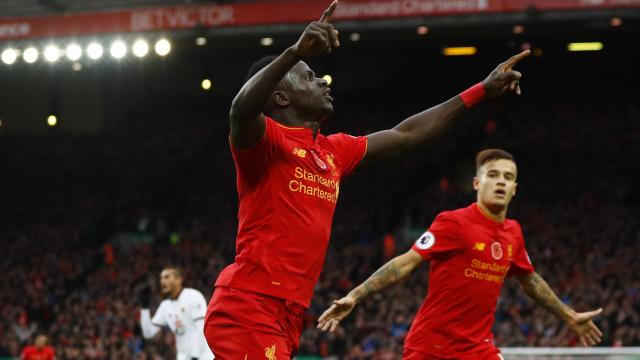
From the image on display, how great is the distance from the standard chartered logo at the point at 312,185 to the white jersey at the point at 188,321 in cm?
715

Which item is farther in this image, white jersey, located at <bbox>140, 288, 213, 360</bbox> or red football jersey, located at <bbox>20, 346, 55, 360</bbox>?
red football jersey, located at <bbox>20, 346, 55, 360</bbox>

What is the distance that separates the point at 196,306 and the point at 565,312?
575cm

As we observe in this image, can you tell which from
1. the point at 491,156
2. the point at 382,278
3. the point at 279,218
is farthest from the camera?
the point at 491,156

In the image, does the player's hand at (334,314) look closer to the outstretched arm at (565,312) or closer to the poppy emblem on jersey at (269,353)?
the poppy emblem on jersey at (269,353)

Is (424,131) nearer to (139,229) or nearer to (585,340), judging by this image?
(585,340)

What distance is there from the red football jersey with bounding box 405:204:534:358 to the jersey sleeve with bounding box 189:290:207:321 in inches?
205

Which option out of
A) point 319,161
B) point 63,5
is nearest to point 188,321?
point 319,161

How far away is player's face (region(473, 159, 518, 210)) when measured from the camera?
7.12 m

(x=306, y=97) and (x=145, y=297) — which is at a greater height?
(x=145, y=297)

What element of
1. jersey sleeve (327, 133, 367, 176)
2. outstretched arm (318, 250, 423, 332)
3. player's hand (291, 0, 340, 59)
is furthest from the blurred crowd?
player's hand (291, 0, 340, 59)

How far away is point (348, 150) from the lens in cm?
520

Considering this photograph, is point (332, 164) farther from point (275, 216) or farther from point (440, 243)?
point (440, 243)

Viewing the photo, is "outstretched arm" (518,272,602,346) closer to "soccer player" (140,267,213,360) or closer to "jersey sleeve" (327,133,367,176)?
"jersey sleeve" (327,133,367,176)

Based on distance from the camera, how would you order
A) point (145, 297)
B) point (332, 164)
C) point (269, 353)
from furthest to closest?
point (145, 297) < point (332, 164) < point (269, 353)
